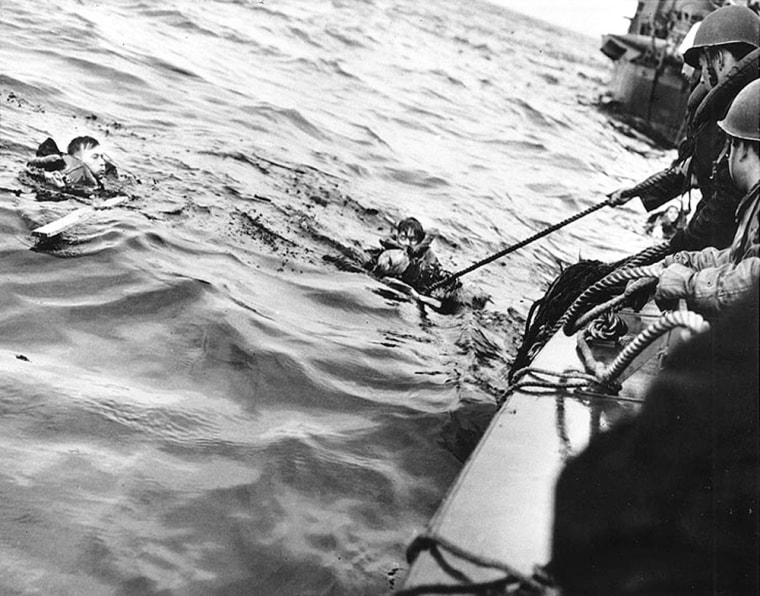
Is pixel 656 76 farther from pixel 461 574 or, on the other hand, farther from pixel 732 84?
pixel 461 574

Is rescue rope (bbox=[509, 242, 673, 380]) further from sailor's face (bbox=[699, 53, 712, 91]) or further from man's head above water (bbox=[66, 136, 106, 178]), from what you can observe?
man's head above water (bbox=[66, 136, 106, 178])

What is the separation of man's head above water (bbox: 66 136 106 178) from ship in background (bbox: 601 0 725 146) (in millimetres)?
A: 19606

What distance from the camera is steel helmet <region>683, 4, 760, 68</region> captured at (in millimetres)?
4863

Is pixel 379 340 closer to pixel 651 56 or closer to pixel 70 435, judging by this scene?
pixel 70 435

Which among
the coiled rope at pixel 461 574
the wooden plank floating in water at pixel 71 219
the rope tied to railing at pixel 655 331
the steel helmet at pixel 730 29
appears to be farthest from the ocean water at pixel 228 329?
the steel helmet at pixel 730 29

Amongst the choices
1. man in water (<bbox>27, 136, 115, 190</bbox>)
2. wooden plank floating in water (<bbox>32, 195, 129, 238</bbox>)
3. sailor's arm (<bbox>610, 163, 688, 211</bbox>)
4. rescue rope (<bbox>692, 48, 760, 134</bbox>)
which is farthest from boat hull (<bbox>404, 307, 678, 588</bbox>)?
man in water (<bbox>27, 136, 115, 190</bbox>)

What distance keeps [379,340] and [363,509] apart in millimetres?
2167

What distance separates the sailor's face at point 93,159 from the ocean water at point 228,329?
0.38 m

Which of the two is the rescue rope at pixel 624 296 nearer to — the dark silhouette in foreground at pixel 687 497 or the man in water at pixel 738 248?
the man in water at pixel 738 248

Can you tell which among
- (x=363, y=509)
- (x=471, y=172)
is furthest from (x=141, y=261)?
(x=471, y=172)

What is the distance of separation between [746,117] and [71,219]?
4879 mm

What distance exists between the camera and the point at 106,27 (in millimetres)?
13688

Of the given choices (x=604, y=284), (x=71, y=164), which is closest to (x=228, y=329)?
(x=604, y=284)

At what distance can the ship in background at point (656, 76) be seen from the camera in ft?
81.5
